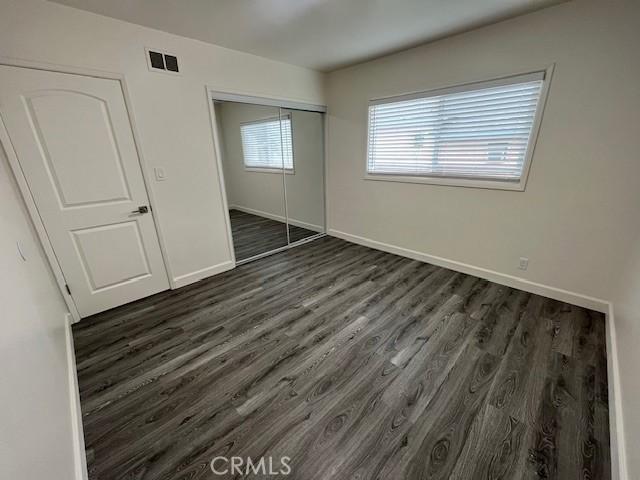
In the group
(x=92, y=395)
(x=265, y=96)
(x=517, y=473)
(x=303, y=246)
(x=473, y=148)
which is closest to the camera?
(x=517, y=473)

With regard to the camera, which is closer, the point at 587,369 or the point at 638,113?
the point at 587,369

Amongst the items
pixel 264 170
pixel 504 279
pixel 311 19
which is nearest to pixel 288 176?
pixel 264 170

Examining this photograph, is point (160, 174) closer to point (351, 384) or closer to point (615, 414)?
point (351, 384)

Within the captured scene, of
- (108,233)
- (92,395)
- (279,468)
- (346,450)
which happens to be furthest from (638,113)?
(108,233)

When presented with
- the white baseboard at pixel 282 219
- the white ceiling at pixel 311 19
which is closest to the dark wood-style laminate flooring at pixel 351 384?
the white baseboard at pixel 282 219

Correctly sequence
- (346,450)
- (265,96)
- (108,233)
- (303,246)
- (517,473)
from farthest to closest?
(303,246)
(265,96)
(108,233)
(346,450)
(517,473)

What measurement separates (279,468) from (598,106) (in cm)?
338

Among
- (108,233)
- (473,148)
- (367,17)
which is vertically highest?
(367,17)

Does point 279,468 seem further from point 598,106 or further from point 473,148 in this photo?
point 598,106

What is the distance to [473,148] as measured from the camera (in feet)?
9.16

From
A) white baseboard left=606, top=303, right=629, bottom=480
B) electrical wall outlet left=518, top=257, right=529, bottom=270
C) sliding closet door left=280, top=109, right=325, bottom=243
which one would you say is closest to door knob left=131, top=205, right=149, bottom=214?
sliding closet door left=280, top=109, right=325, bottom=243

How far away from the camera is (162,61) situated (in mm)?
A: 2471

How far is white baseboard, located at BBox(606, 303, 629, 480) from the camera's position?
120cm

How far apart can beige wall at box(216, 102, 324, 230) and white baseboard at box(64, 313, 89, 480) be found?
230cm
